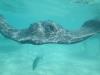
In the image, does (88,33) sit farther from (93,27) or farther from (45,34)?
(45,34)

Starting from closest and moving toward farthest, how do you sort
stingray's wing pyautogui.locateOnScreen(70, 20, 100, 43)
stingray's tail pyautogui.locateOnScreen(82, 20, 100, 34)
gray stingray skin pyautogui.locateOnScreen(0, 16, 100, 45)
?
gray stingray skin pyautogui.locateOnScreen(0, 16, 100, 45), stingray's wing pyautogui.locateOnScreen(70, 20, 100, 43), stingray's tail pyautogui.locateOnScreen(82, 20, 100, 34)

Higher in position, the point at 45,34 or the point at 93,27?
the point at 93,27

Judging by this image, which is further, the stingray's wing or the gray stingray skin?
the stingray's wing

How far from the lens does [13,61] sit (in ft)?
41.2

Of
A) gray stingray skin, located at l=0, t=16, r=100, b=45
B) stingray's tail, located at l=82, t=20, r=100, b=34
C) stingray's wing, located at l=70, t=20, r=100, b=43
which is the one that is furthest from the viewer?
stingray's tail, located at l=82, t=20, r=100, b=34

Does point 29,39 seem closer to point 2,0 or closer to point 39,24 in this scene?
point 39,24

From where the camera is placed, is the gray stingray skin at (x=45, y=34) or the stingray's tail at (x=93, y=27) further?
the stingray's tail at (x=93, y=27)

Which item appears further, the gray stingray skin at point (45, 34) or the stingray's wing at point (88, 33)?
the stingray's wing at point (88, 33)

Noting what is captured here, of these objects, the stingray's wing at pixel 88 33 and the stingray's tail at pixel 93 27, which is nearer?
the stingray's wing at pixel 88 33

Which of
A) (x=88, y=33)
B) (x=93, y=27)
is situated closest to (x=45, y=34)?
(x=88, y=33)

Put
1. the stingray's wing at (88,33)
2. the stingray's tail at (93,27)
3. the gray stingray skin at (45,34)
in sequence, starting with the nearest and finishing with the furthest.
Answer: the gray stingray skin at (45,34), the stingray's wing at (88,33), the stingray's tail at (93,27)

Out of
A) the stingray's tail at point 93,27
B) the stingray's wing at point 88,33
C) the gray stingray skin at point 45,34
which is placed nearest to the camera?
the gray stingray skin at point 45,34

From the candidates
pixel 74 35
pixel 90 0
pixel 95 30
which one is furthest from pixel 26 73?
pixel 90 0

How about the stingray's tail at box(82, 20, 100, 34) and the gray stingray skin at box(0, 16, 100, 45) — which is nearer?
the gray stingray skin at box(0, 16, 100, 45)
